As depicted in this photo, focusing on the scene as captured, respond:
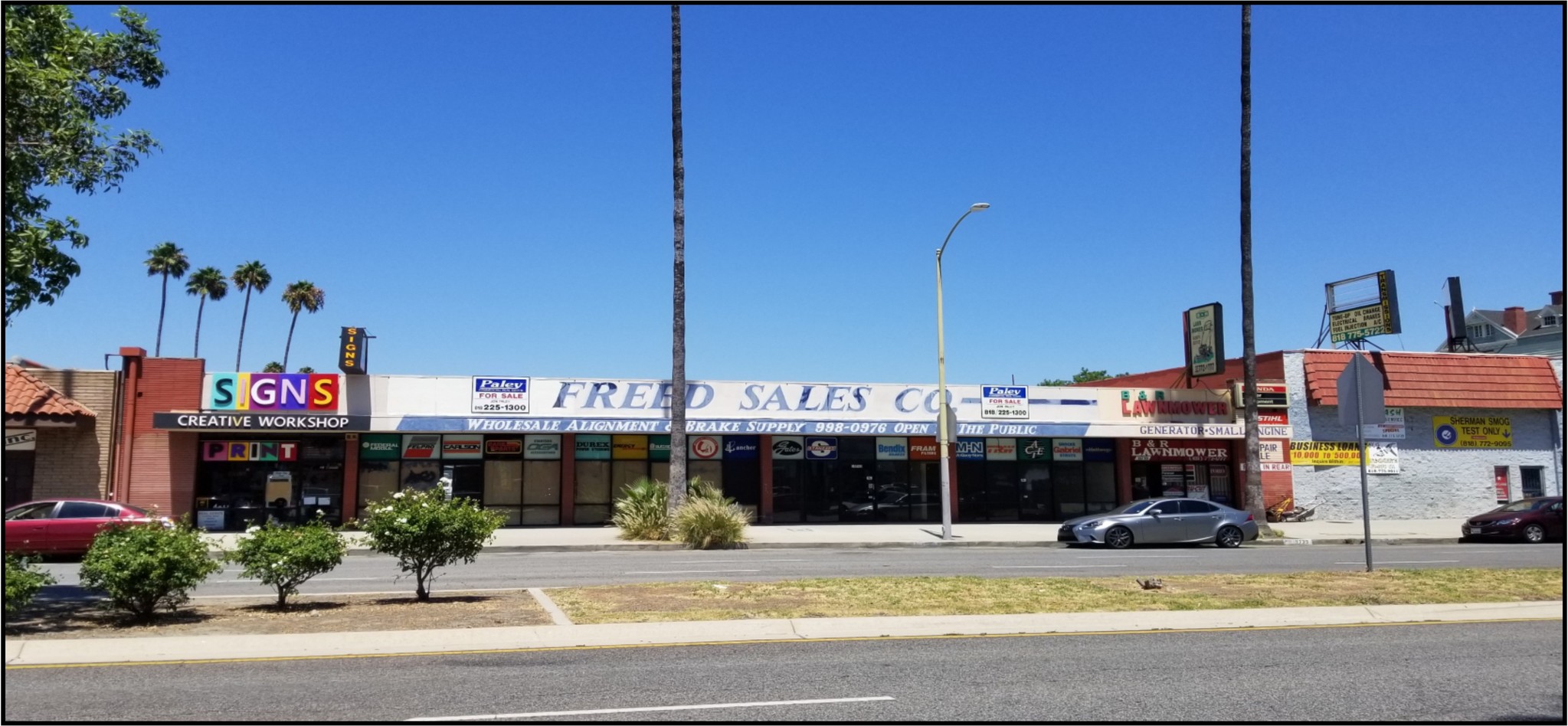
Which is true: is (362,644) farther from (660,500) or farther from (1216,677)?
(660,500)

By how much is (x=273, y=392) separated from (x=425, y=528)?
17556 mm

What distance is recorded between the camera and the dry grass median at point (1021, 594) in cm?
1259

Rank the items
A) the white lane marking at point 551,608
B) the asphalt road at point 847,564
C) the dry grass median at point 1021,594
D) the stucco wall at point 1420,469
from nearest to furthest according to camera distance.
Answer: the white lane marking at point 551,608 < the dry grass median at point 1021,594 < the asphalt road at point 847,564 < the stucco wall at point 1420,469

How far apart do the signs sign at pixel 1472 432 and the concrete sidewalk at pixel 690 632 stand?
2625 cm

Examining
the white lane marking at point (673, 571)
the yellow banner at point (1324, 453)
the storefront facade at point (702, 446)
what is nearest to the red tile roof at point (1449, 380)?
the yellow banner at point (1324, 453)

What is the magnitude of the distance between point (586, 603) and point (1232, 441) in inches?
1112

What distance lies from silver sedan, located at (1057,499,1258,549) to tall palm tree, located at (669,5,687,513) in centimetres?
962

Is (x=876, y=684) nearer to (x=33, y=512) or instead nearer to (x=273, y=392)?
(x=33, y=512)

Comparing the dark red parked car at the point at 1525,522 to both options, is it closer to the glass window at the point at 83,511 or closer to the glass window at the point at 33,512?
the glass window at the point at 83,511

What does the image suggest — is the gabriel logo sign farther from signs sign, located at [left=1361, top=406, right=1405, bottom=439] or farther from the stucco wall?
signs sign, located at [left=1361, top=406, right=1405, bottom=439]

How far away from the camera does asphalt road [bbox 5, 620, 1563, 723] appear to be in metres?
7.73

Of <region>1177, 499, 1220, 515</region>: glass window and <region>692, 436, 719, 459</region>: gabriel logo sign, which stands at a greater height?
<region>692, 436, 719, 459</region>: gabriel logo sign

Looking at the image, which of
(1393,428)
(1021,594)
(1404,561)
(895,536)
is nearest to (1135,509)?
(1404,561)

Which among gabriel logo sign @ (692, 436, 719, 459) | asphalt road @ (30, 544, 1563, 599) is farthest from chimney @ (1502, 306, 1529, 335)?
gabriel logo sign @ (692, 436, 719, 459)
